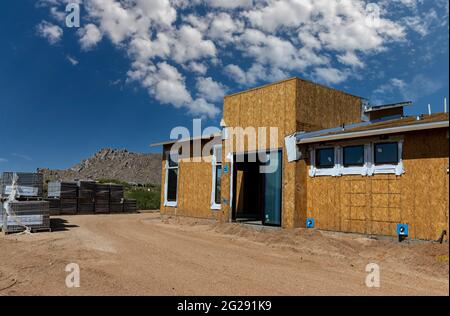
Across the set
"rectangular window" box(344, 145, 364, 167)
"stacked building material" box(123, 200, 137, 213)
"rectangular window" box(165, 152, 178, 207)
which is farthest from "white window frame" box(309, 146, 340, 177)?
"stacked building material" box(123, 200, 137, 213)

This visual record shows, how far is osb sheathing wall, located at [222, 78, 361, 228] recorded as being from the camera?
14.4 m

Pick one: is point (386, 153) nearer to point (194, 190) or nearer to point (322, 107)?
point (322, 107)

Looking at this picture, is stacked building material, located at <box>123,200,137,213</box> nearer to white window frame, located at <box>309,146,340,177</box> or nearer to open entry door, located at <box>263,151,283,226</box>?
open entry door, located at <box>263,151,283,226</box>

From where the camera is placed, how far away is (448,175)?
10430mm

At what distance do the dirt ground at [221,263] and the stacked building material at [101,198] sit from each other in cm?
1304

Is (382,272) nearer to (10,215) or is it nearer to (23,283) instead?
(23,283)

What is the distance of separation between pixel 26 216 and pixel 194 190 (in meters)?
8.32

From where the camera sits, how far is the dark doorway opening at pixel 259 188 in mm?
15344

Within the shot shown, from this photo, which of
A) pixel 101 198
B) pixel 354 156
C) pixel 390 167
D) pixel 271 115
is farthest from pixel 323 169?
pixel 101 198

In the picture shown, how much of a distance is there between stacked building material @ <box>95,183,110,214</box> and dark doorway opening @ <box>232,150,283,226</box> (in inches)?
506

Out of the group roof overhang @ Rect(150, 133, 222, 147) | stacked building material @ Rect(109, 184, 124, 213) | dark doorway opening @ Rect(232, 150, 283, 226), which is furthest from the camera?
stacked building material @ Rect(109, 184, 124, 213)
